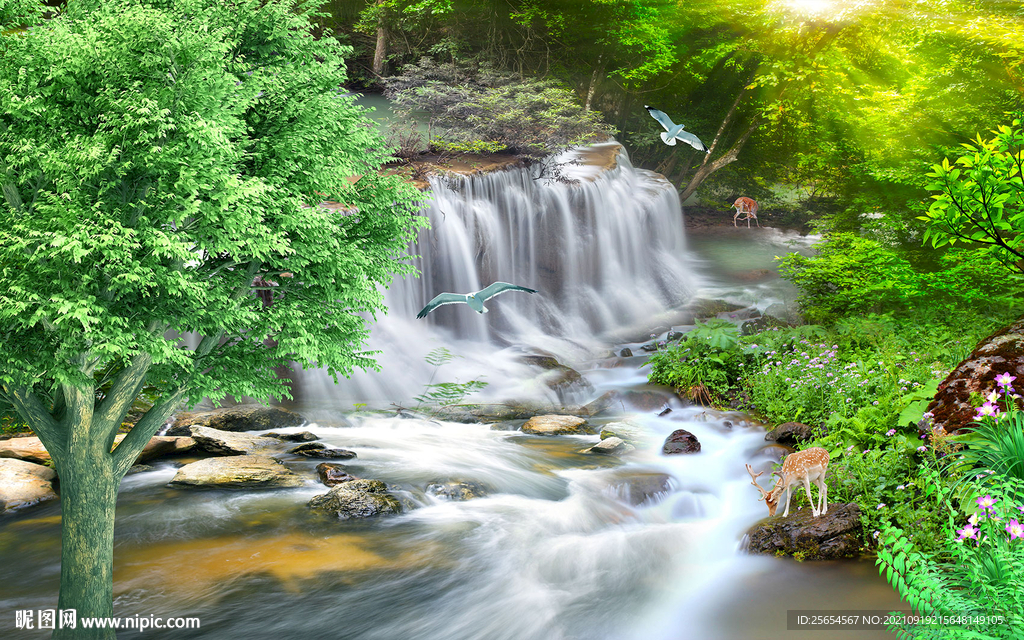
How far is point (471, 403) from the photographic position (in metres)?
11.1

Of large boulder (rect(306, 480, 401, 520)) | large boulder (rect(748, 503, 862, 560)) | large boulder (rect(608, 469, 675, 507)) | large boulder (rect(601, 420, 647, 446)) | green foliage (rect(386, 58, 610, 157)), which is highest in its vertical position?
green foliage (rect(386, 58, 610, 157))

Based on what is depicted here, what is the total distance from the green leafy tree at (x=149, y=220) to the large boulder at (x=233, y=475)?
241cm

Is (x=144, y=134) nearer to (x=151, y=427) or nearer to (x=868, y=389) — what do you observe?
(x=151, y=427)

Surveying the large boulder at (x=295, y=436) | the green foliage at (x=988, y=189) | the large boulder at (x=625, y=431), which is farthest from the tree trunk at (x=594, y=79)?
the green foliage at (x=988, y=189)

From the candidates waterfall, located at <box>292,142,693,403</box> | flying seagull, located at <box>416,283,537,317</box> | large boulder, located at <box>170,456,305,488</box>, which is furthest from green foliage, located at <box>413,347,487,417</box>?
large boulder, located at <box>170,456,305,488</box>

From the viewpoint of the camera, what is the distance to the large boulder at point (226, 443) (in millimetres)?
8258

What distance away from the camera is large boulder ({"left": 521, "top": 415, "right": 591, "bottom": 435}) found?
388 inches

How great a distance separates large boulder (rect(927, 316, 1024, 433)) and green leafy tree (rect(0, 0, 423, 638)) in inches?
186

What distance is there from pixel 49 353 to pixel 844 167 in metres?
15.9

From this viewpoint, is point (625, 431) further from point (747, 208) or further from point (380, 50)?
point (380, 50)

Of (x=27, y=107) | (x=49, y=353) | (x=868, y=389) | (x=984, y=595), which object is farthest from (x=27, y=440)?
(x=868, y=389)

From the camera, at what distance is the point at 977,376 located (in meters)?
4.79

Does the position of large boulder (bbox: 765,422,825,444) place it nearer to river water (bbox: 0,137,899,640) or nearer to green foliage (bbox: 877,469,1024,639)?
river water (bbox: 0,137,899,640)

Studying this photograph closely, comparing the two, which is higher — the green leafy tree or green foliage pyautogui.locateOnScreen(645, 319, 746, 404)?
the green leafy tree
